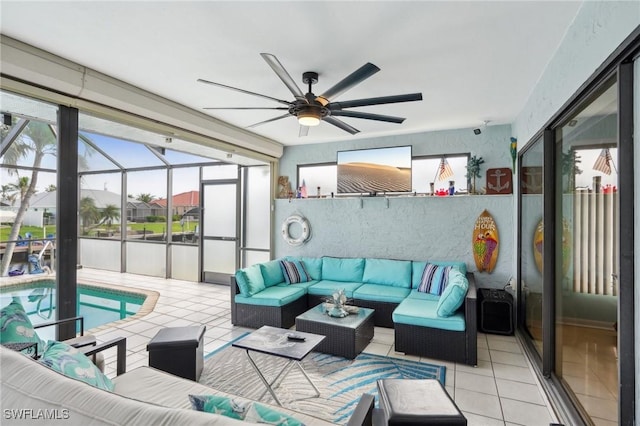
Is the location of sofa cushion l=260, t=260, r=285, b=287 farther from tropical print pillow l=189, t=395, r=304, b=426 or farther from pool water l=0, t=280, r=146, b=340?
tropical print pillow l=189, t=395, r=304, b=426

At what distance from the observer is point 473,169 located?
15.5 feet

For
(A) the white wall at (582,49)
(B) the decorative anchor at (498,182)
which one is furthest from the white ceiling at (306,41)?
(B) the decorative anchor at (498,182)

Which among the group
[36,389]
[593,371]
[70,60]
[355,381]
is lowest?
[355,381]

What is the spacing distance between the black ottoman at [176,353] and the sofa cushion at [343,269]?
9.12 feet

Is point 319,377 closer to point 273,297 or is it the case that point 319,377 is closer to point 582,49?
point 273,297

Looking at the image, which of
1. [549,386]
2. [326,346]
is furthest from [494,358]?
[326,346]

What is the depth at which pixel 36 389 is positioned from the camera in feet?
3.81

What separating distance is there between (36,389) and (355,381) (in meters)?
2.38

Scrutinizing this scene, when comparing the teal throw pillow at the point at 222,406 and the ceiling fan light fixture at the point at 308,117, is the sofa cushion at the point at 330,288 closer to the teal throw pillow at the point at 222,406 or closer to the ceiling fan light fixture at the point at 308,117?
the ceiling fan light fixture at the point at 308,117

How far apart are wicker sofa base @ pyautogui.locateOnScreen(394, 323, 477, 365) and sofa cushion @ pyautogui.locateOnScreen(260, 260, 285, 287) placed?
2036 mm

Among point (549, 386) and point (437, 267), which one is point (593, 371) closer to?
point (549, 386)

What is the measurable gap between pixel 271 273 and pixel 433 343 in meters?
2.47

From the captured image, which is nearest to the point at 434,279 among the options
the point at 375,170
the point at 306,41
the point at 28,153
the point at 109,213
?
the point at 375,170

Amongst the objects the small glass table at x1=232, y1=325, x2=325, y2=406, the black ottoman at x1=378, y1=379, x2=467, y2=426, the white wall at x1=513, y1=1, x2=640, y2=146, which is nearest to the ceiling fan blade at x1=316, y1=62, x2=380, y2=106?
the white wall at x1=513, y1=1, x2=640, y2=146
